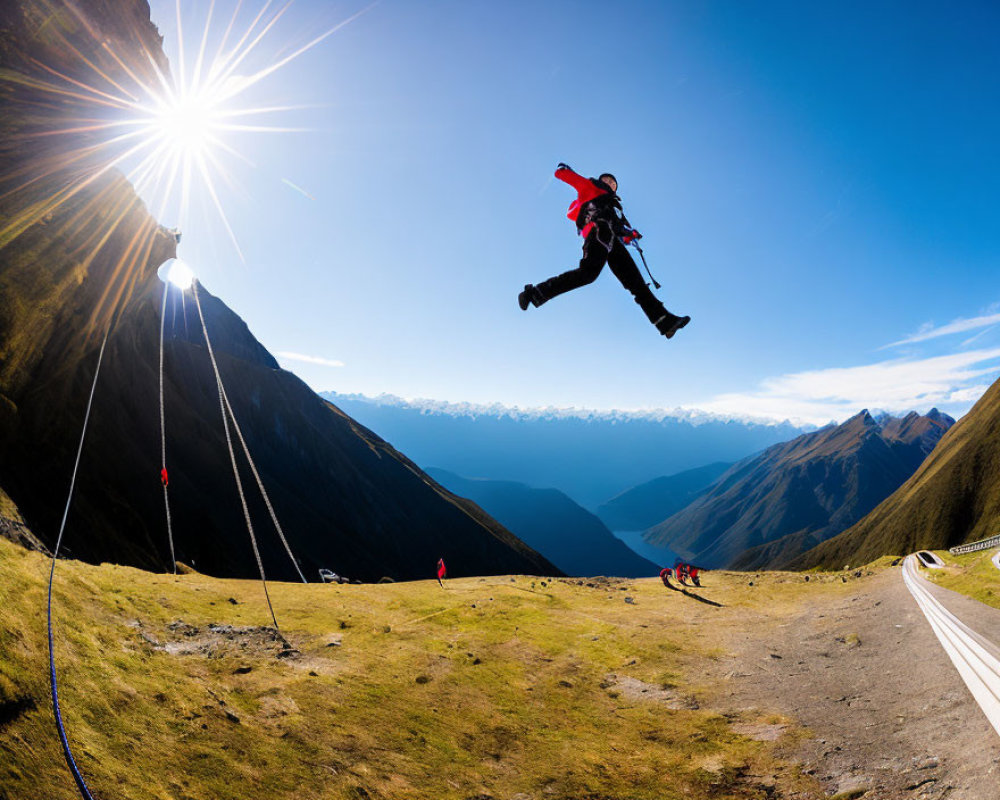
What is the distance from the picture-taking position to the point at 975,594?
1839 centimetres

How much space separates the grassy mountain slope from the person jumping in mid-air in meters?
202

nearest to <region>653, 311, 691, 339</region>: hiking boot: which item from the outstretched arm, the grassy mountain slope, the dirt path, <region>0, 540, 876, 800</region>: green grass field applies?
the outstretched arm

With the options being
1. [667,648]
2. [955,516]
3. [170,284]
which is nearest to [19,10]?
[667,648]

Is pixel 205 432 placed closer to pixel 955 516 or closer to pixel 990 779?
pixel 990 779

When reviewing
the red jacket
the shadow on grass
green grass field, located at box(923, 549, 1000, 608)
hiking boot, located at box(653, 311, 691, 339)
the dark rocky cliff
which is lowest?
green grass field, located at box(923, 549, 1000, 608)

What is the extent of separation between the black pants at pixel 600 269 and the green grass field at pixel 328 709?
389 inches

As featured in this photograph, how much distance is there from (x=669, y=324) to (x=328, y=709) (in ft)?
38.6

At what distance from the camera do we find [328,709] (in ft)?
31.4

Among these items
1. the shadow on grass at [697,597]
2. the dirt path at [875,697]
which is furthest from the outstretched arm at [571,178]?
the shadow on grass at [697,597]

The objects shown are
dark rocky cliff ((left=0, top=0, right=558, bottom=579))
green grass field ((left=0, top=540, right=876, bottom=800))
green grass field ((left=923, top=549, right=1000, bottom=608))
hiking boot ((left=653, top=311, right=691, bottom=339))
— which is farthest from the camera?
dark rocky cliff ((left=0, top=0, right=558, bottom=579))

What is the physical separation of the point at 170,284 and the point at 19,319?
148 meters

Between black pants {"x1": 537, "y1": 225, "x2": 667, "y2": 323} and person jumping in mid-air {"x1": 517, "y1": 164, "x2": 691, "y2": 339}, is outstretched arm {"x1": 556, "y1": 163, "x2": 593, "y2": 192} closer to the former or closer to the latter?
person jumping in mid-air {"x1": 517, "y1": 164, "x2": 691, "y2": 339}

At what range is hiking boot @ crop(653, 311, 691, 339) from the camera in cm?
1114

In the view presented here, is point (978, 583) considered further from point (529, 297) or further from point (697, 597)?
point (529, 297)
